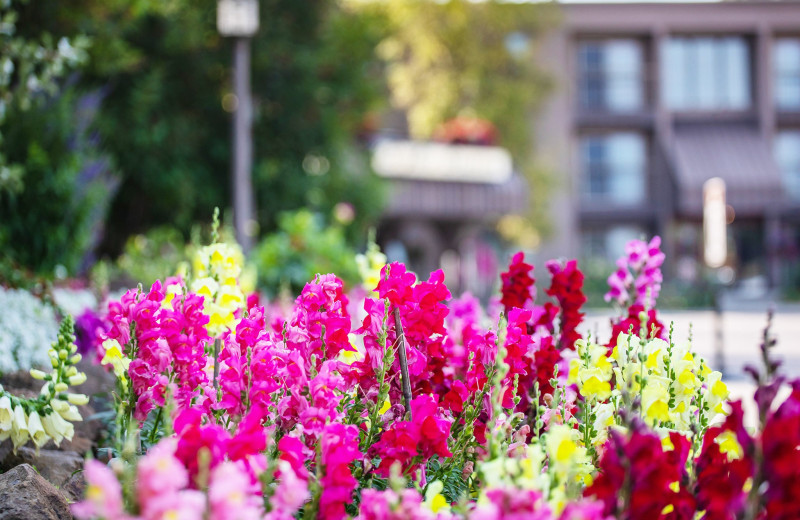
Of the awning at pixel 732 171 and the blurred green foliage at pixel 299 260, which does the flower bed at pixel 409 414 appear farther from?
the awning at pixel 732 171

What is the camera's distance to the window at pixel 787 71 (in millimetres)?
31188

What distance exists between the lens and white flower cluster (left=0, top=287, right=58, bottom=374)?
11.7 ft

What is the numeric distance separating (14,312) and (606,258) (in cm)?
2689

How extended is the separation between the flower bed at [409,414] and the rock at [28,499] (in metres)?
0.20

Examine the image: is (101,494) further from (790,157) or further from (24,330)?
(790,157)

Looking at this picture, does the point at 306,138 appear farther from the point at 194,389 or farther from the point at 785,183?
the point at 785,183

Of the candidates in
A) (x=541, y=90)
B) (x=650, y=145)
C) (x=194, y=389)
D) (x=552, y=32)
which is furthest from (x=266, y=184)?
(x=650, y=145)

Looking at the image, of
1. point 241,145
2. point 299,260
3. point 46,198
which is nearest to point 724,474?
point 46,198

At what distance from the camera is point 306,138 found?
1234cm

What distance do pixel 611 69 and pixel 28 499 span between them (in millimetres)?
30314

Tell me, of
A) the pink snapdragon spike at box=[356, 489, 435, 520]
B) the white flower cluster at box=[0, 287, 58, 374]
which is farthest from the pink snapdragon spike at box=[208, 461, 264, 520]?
the white flower cluster at box=[0, 287, 58, 374]

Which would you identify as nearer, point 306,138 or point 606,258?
point 306,138

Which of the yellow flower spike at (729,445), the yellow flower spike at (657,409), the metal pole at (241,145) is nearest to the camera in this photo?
the yellow flower spike at (729,445)

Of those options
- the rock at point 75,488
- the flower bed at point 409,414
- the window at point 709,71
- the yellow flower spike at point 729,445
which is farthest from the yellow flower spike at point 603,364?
the window at point 709,71
